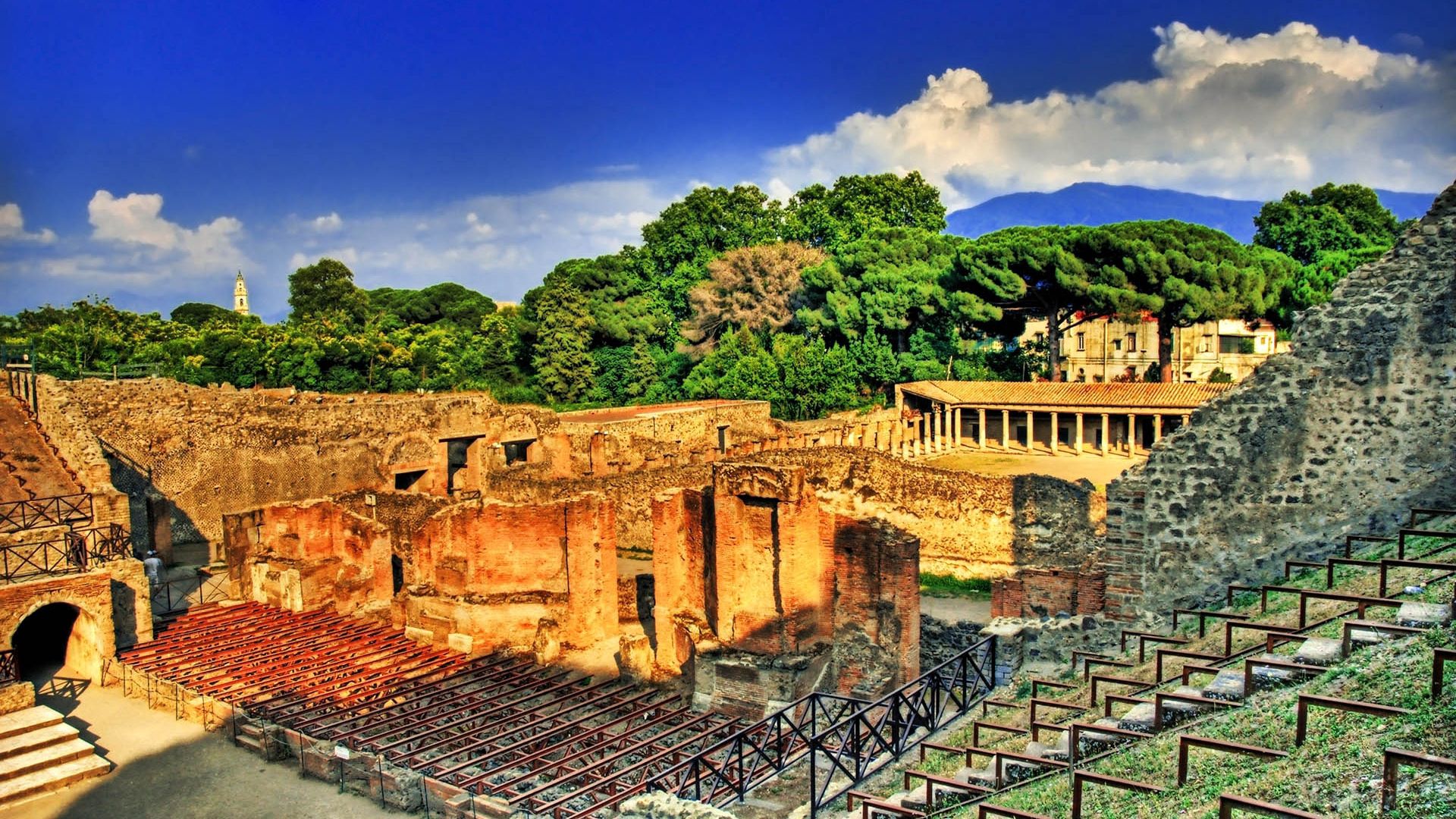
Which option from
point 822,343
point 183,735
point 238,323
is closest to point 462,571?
point 183,735

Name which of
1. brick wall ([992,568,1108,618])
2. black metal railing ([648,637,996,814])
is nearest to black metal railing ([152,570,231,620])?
black metal railing ([648,637,996,814])

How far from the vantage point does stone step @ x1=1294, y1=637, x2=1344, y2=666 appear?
291 inches

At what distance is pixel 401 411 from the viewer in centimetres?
3641

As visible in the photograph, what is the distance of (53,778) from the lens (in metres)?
14.3

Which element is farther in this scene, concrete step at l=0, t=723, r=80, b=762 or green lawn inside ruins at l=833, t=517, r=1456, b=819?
concrete step at l=0, t=723, r=80, b=762

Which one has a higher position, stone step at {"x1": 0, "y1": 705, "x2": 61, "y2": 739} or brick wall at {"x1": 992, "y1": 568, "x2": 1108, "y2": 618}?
brick wall at {"x1": 992, "y1": 568, "x2": 1108, "y2": 618}

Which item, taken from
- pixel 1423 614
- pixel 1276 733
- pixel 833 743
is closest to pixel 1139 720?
pixel 1276 733

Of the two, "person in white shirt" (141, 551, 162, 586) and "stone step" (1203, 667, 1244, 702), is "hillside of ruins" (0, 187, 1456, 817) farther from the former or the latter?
"person in white shirt" (141, 551, 162, 586)

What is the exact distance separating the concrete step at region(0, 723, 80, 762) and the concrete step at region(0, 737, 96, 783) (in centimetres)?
5

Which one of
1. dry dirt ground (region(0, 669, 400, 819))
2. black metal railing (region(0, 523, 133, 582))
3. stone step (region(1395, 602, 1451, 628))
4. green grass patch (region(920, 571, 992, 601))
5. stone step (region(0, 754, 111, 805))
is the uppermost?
stone step (region(1395, 602, 1451, 628))

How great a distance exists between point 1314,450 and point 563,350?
45352 mm

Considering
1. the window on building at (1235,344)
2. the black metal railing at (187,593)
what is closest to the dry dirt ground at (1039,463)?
the window on building at (1235,344)

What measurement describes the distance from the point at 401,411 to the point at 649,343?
21400 mm

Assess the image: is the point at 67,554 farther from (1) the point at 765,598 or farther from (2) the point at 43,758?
(1) the point at 765,598
